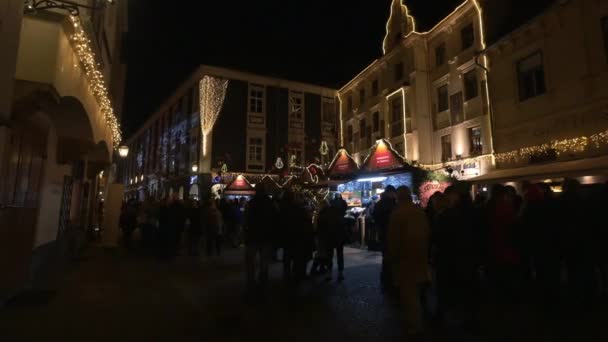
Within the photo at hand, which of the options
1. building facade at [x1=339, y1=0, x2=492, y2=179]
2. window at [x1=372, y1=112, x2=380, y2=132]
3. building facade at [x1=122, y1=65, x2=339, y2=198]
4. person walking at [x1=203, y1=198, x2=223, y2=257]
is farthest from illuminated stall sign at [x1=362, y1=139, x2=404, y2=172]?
building facade at [x1=122, y1=65, x2=339, y2=198]

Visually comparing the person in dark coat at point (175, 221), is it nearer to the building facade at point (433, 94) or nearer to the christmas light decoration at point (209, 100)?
the building facade at point (433, 94)

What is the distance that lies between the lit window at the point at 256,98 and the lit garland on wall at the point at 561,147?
2128cm

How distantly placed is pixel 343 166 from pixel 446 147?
10303 mm

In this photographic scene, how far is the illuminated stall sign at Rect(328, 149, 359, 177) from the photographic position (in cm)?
1278

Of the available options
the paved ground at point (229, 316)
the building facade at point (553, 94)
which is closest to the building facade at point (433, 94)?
the building facade at point (553, 94)

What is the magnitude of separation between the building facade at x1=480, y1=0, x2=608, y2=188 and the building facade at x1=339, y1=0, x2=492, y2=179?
4.28 ft

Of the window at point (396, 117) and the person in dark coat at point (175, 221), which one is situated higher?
the window at point (396, 117)

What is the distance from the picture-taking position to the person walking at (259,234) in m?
6.58

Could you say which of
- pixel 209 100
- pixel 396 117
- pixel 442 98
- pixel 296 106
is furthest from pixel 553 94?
pixel 209 100

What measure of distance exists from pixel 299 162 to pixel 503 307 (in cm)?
2776

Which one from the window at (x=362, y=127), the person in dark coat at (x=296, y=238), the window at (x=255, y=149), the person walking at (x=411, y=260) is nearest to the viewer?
the person walking at (x=411, y=260)

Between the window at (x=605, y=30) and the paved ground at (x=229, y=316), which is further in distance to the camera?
the window at (x=605, y=30)

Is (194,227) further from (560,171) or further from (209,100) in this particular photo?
(209,100)

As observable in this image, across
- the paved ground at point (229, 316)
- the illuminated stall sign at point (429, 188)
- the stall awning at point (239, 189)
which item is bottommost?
the paved ground at point (229, 316)
